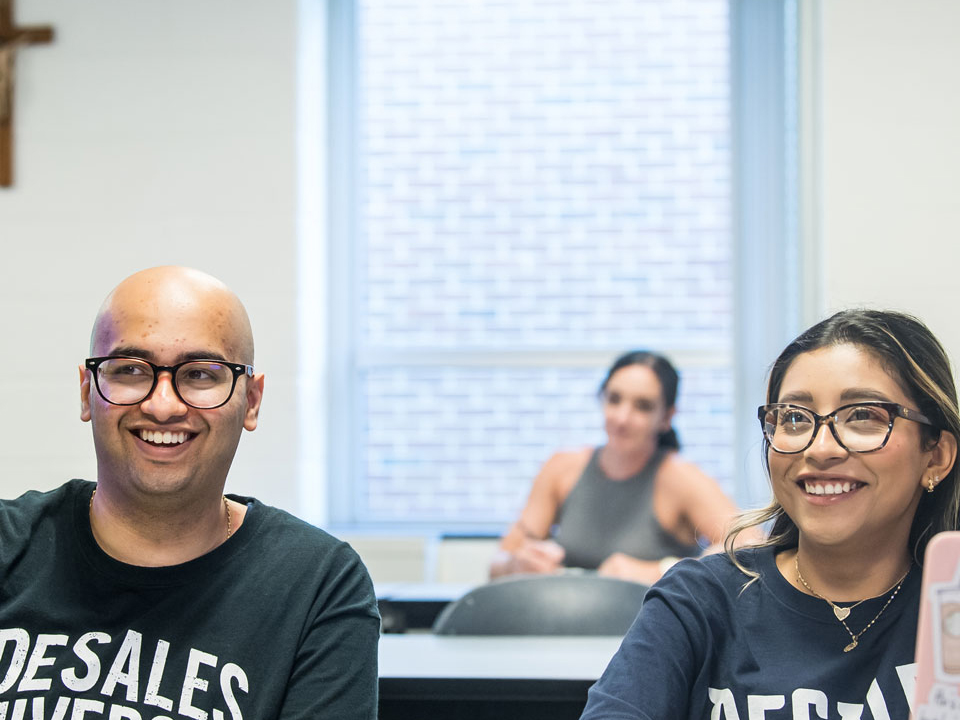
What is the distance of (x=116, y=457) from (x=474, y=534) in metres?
2.44

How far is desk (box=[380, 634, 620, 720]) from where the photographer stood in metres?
1.59

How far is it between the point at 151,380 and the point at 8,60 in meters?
2.57

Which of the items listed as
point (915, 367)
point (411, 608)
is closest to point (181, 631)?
point (915, 367)

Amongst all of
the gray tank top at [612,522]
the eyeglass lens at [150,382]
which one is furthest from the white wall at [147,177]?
the eyeglass lens at [150,382]

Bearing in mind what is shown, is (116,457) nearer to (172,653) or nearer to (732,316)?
(172,653)

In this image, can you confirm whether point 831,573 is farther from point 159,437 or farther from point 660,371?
point 660,371

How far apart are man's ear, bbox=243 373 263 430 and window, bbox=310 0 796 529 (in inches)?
98.1

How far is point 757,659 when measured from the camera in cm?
117

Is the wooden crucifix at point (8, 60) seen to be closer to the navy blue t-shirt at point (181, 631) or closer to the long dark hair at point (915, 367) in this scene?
the navy blue t-shirt at point (181, 631)

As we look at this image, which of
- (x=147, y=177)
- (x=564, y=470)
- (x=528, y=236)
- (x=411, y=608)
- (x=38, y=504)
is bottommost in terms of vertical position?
(x=411, y=608)

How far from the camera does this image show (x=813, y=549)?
122 cm

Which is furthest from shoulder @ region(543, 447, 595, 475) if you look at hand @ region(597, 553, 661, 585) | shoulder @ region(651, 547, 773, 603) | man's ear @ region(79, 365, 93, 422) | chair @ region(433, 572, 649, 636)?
man's ear @ region(79, 365, 93, 422)

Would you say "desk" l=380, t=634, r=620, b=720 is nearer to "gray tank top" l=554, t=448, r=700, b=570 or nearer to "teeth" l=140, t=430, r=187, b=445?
"teeth" l=140, t=430, r=187, b=445

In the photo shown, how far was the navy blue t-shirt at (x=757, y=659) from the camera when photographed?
1121 mm
